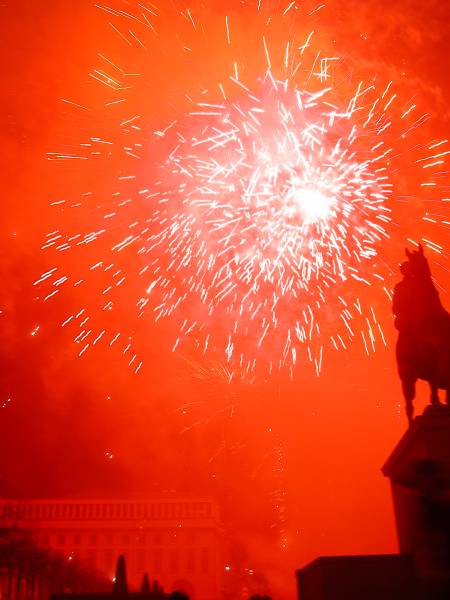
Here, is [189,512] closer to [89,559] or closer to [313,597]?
[89,559]

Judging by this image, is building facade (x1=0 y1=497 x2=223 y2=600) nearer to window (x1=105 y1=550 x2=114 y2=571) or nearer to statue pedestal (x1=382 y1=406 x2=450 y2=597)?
window (x1=105 y1=550 x2=114 y2=571)

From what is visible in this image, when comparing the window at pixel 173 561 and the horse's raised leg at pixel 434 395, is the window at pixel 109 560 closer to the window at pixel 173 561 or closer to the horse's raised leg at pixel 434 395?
the window at pixel 173 561

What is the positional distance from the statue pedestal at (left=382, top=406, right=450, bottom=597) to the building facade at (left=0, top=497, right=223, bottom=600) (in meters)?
87.1

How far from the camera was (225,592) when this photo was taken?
93.6 meters

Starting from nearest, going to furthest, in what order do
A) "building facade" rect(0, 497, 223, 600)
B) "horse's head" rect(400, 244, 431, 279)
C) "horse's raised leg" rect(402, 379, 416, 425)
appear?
"horse's head" rect(400, 244, 431, 279) → "horse's raised leg" rect(402, 379, 416, 425) → "building facade" rect(0, 497, 223, 600)

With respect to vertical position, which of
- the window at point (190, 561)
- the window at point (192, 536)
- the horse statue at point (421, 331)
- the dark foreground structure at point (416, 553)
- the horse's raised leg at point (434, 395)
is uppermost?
the window at point (192, 536)

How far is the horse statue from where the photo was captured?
10.2m

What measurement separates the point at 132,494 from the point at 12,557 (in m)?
67.0

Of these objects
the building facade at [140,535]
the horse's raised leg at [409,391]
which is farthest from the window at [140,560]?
the horse's raised leg at [409,391]

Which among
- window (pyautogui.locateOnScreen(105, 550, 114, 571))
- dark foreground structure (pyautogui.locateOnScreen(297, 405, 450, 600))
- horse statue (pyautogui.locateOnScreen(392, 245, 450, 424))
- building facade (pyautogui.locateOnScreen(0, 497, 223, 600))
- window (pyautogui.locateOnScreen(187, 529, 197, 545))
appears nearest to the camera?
dark foreground structure (pyautogui.locateOnScreen(297, 405, 450, 600))

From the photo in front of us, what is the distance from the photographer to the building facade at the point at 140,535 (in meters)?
92.0

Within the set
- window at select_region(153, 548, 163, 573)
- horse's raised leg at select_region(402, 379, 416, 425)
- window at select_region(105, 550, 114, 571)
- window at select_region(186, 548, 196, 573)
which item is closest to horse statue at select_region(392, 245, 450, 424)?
horse's raised leg at select_region(402, 379, 416, 425)

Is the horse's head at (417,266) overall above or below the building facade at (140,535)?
below

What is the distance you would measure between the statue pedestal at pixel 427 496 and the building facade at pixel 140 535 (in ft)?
286
